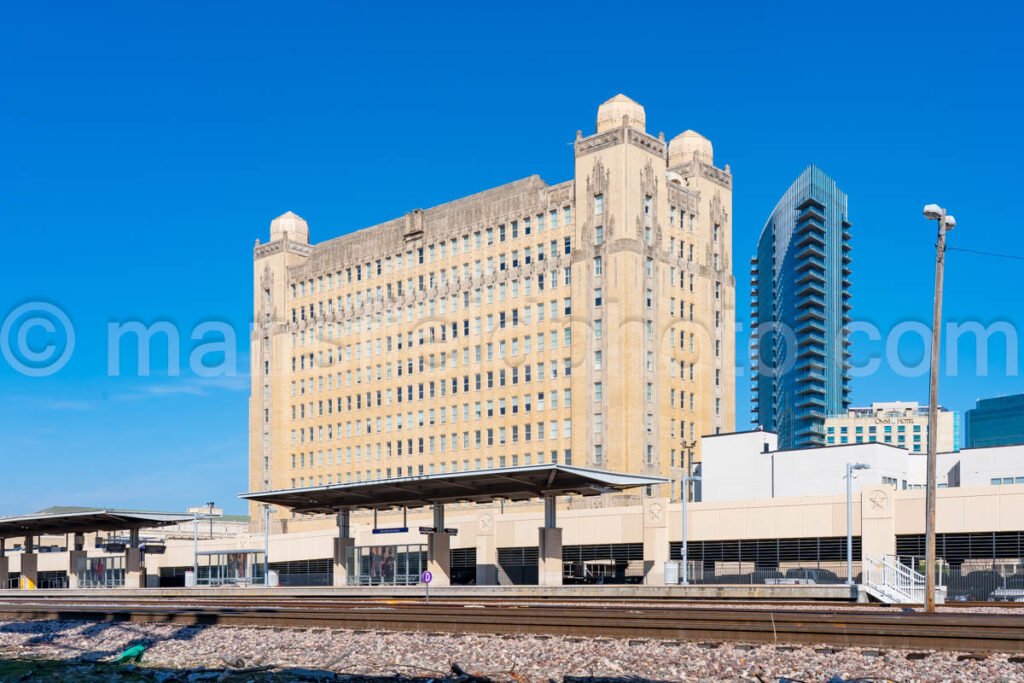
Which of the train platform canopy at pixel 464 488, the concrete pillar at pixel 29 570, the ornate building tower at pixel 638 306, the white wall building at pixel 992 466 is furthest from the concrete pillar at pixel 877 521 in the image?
the concrete pillar at pixel 29 570

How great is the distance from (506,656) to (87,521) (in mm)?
69811

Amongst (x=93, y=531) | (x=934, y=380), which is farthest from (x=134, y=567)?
(x=934, y=380)

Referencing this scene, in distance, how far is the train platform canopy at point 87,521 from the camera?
269ft

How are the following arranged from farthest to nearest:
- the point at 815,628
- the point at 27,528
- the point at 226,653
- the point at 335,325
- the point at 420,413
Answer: the point at 335,325, the point at 420,413, the point at 27,528, the point at 226,653, the point at 815,628

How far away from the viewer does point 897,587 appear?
45.0 metres

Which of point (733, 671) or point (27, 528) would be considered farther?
point (27, 528)

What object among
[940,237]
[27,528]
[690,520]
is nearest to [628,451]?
[690,520]

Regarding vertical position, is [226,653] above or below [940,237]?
below

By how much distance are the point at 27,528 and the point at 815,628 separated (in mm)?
85050

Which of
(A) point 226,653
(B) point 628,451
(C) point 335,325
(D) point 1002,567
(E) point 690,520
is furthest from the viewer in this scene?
(C) point 335,325

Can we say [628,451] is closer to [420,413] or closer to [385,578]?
[420,413]

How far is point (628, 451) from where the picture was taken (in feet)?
362

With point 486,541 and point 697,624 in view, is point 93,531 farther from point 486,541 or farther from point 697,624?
point 697,624

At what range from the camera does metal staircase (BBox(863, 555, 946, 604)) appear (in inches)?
1654
